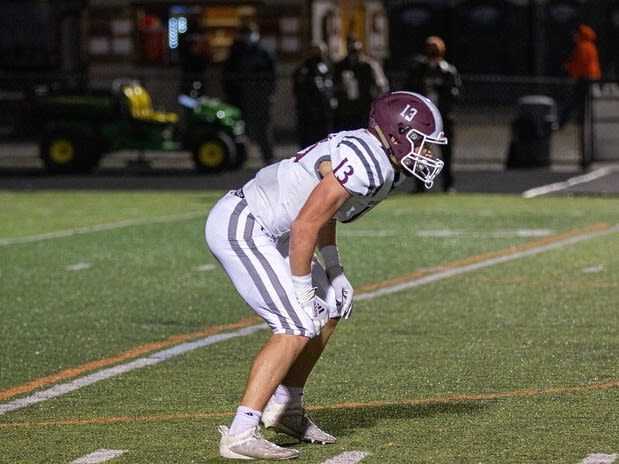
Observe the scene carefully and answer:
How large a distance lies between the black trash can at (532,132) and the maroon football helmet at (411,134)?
16.4 m

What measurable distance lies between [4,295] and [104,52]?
67.6 feet

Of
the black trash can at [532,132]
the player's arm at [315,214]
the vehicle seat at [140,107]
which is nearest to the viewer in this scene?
the player's arm at [315,214]

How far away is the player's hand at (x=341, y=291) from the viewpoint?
6.61m

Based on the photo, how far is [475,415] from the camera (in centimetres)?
712

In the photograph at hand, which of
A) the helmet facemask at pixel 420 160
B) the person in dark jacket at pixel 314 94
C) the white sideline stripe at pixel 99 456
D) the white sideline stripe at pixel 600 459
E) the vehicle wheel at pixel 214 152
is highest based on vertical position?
the helmet facemask at pixel 420 160

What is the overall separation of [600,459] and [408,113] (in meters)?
1.46

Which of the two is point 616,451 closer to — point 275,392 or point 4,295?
point 275,392

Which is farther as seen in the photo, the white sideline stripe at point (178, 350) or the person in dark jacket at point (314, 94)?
the person in dark jacket at point (314, 94)

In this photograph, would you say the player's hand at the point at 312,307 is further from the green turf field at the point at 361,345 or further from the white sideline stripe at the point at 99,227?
the white sideline stripe at the point at 99,227

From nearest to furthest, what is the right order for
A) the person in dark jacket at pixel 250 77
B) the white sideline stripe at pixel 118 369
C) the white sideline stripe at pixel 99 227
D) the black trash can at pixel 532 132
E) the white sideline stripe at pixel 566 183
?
the white sideline stripe at pixel 118 369
the white sideline stripe at pixel 99 227
the white sideline stripe at pixel 566 183
the black trash can at pixel 532 132
the person in dark jacket at pixel 250 77

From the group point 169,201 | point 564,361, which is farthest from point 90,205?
point 564,361

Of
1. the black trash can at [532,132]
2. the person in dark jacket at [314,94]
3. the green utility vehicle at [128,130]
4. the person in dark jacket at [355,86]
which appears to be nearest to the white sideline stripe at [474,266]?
the person in dark jacket at [355,86]

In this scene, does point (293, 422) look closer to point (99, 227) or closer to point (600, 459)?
point (600, 459)

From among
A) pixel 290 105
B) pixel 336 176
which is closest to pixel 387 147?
pixel 336 176
